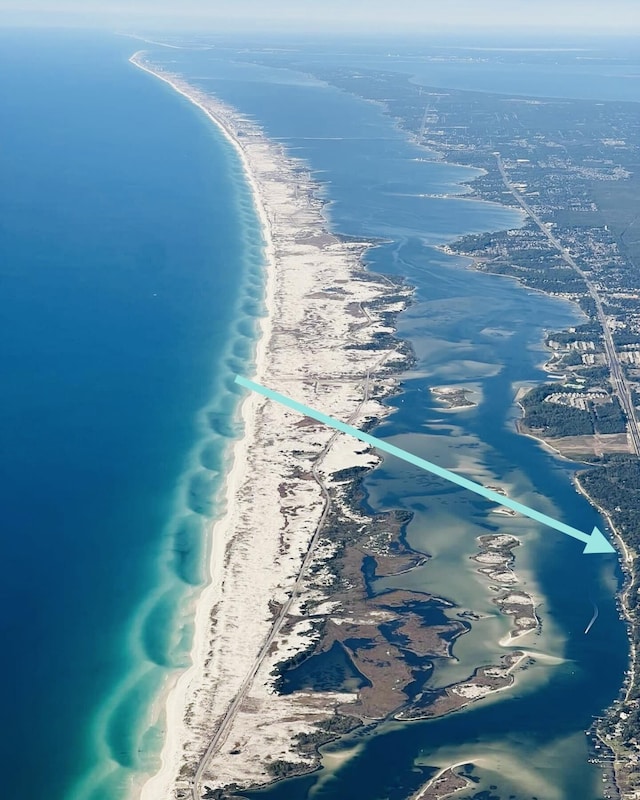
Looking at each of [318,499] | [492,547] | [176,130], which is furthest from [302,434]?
[176,130]

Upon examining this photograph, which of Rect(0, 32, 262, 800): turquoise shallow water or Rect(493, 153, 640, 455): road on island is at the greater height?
Rect(493, 153, 640, 455): road on island

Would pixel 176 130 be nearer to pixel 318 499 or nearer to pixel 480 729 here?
pixel 318 499

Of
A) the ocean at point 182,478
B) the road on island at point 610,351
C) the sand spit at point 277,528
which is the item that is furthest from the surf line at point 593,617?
the road on island at point 610,351

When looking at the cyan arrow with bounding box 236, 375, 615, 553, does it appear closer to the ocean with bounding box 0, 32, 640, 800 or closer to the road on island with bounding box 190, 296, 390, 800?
the ocean with bounding box 0, 32, 640, 800

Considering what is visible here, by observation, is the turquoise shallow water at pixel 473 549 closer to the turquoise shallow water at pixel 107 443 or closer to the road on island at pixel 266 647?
the road on island at pixel 266 647

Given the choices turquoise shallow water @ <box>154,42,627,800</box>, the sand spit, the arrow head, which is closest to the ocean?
turquoise shallow water @ <box>154,42,627,800</box>

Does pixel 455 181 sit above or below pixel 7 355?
above

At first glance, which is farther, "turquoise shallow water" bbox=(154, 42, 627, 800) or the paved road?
"turquoise shallow water" bbox=(154, 42, 627, 800)

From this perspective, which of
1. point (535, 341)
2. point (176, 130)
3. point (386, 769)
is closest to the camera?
point (386, 769)
